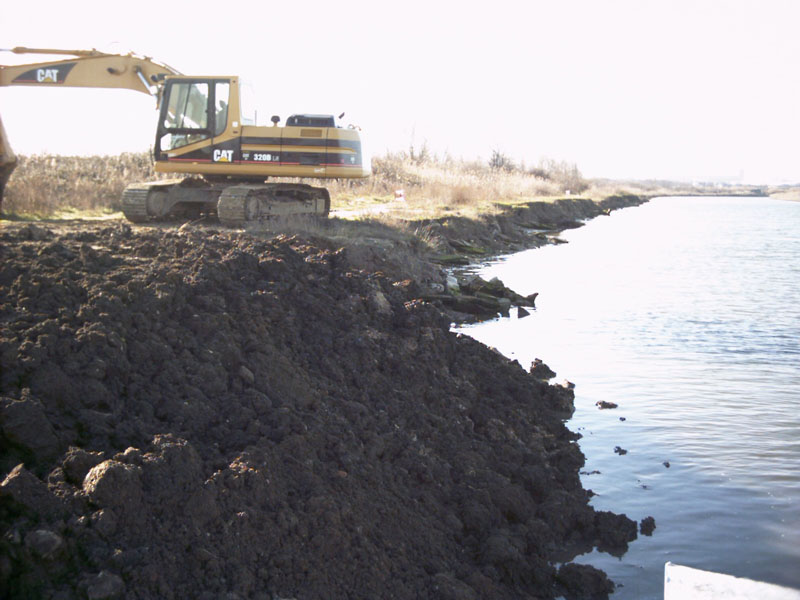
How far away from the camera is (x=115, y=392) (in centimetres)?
473

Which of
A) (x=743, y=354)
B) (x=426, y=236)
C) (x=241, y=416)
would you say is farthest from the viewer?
(x=426, y=236)

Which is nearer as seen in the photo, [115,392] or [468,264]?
[115,392]

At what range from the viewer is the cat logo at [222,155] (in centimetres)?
1543

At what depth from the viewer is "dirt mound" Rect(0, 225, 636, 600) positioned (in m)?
3.75

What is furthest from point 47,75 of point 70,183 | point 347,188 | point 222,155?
point 347,188

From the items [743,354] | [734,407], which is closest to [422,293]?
[743,354]

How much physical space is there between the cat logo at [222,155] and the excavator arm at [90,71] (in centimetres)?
188

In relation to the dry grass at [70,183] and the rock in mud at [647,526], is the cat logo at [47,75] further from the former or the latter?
the rock in mud at [647,526]

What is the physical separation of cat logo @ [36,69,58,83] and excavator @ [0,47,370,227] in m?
0.02

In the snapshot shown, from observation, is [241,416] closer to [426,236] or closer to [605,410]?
[605,410]

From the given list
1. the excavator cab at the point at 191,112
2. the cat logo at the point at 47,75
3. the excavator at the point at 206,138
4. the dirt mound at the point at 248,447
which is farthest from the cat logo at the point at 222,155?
the dirt mound at the point at 248,447

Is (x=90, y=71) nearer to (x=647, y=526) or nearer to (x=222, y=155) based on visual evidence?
(x=222, y=155)

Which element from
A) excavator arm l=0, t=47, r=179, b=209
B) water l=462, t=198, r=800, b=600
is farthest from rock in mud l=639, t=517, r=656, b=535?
excavator arm l=0, t=47, r=179, b=209

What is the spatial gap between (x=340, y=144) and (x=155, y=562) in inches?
510
